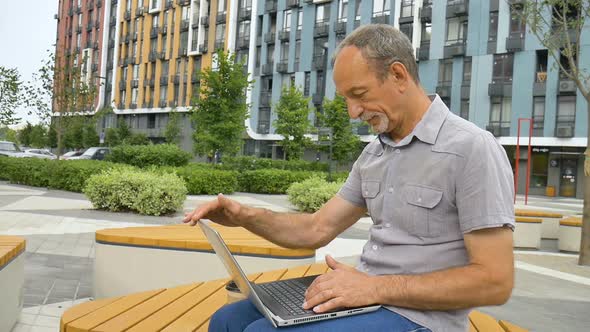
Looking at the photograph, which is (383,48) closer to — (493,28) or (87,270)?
(87,270)

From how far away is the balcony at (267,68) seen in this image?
47812mm

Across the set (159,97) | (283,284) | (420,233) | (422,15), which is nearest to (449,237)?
(420,233)

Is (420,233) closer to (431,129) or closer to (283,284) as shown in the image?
(431,129)

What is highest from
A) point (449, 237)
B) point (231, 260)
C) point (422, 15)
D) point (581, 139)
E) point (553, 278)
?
point (422, 15)

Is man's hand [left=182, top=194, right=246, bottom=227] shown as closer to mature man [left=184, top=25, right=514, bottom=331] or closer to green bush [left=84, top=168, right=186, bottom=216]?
mature man [left=184, top=25, right=514, bottom=331]

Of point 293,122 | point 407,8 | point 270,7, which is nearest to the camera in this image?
point 293,122

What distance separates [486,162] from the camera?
182 centimetres

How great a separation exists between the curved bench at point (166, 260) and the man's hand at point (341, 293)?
2804 millimetres

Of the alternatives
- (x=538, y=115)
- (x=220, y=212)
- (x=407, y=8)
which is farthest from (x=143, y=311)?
(x=407, y=8)

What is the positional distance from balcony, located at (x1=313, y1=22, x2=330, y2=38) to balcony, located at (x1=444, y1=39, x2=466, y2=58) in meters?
9.71

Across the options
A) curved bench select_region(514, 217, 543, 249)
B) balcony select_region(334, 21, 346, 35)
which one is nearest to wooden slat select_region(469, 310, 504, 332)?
curved bench select_region(514, 217, 543, 249)

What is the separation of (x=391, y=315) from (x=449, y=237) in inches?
12.9

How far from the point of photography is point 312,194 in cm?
1458

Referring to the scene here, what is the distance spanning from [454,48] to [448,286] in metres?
38.2
